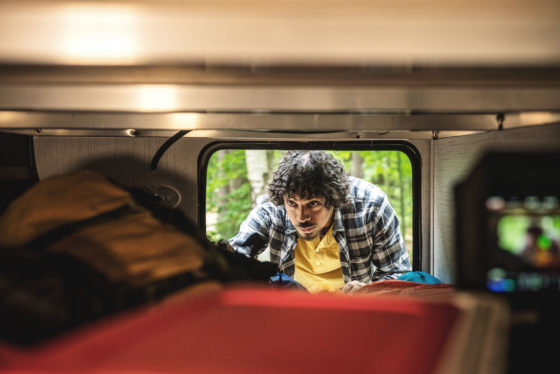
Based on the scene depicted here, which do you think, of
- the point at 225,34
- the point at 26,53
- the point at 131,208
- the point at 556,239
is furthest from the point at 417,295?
the point at 26,53

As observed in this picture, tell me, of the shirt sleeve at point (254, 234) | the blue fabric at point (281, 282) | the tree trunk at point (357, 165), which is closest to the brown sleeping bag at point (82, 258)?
the blue fabric at point (281, 282)

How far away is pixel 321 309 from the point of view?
0.63 meters

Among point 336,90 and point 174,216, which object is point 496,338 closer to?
point 336,90

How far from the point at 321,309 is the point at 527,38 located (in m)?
0.48

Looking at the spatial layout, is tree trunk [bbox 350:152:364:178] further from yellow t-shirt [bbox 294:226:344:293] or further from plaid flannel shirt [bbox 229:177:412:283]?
yellow t-shirt [bbox 294:226:344:293]

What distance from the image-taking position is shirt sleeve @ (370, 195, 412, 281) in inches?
88.8

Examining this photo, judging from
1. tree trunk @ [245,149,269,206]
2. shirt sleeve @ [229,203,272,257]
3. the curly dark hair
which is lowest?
shirt sleeve @ [229,203,272,257]

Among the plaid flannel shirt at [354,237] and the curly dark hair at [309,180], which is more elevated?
the curly dark hair at [309,180]

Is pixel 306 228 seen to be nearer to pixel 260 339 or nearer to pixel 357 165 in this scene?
pixel 260 339

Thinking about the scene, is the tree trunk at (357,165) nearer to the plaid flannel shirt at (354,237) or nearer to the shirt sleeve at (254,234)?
the plaid flannel shirt at (354,237)

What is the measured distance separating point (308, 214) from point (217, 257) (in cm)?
142

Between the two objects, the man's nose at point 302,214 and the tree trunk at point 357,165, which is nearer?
the man's nose at point 302,214

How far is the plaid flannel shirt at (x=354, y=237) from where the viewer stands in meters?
2.31

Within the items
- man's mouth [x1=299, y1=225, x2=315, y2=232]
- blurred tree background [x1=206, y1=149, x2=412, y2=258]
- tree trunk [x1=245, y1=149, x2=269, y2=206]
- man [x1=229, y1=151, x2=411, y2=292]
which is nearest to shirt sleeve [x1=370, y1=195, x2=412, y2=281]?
man [x1=229, y1=151, x2=411, y2=292]
